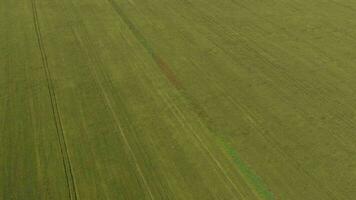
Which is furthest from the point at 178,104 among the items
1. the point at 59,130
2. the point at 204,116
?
the point at 59,130

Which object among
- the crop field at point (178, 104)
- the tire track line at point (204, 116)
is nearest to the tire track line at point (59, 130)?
the crop field at point (178, 104)

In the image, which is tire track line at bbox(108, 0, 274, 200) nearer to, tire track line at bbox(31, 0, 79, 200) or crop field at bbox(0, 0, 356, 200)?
crop field at bbox(0, 0, 356, 200)

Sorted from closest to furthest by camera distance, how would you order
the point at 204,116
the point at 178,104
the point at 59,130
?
the point at 59,130 < the point at 204,116 < the point at 178,104

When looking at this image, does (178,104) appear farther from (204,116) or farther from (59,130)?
(59,130)

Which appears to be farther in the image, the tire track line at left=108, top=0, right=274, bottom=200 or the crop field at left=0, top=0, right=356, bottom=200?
the crop field at left=0, top=0, right=356, bottom=200

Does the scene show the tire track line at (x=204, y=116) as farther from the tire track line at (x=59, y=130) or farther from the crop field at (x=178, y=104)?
the tire track line at (x=59, y=130)

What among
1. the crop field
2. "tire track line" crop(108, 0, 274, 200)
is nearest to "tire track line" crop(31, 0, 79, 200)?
the crop field

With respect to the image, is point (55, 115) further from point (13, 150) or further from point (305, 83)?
point (305, 83)

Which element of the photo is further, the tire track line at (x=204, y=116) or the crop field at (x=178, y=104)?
the crop field at (x=178, y=104)
